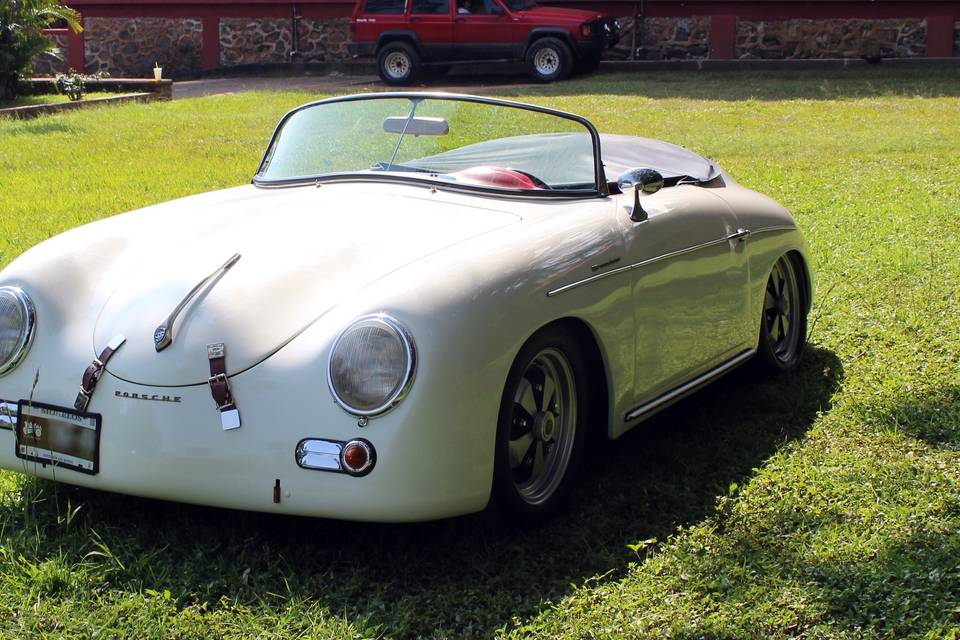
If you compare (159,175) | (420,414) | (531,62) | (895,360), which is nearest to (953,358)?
(895,360)

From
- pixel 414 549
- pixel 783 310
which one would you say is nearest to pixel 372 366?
pixel 414 549

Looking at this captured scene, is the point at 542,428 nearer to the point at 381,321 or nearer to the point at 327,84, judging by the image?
the point at 381,321

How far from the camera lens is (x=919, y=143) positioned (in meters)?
13.1

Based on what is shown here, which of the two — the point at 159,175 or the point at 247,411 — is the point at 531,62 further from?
the point at 247,411

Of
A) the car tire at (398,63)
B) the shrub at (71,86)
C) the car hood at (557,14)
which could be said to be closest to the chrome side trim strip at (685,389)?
the shrub at (71,86)

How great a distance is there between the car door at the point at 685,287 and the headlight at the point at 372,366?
44.7 inches

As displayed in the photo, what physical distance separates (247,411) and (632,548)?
1234 mm

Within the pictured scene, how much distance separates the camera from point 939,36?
861 inches

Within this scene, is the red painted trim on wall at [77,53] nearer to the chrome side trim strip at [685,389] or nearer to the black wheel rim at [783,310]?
the black wheel rim at [783,310]

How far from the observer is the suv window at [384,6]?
67.9 feet

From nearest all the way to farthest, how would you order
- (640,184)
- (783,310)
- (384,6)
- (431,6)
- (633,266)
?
(633,266), (640,184), (783,310), (431,6), (384,6)

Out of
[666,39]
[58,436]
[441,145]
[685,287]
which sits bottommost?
[58,436]

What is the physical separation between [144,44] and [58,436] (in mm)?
23702

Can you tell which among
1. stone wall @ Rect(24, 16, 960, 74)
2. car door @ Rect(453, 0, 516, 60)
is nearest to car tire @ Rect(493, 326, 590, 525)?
car door @ Rect(453, 0, 516, 60)
